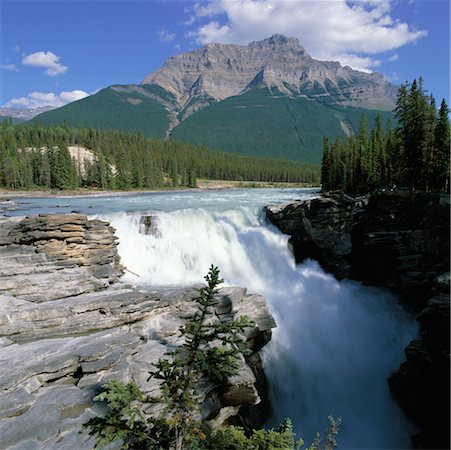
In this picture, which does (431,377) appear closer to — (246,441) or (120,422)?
(246,441)

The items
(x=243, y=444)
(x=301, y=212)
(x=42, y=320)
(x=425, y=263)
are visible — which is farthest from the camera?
(x=301, y=212)

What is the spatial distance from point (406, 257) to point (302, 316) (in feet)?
33.9

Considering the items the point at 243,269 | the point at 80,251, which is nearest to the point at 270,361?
the point at 243,269

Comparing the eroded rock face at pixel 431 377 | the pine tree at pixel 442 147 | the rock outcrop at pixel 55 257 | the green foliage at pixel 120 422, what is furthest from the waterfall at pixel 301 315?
the pine tree at pixel 442 147

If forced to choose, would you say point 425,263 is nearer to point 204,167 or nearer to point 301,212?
point 301,212

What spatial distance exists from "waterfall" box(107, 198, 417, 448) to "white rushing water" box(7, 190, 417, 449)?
0.19ft

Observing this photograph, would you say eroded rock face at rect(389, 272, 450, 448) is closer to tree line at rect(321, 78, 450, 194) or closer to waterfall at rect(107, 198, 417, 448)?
waterfall at rect(107, 198, 417, 448)

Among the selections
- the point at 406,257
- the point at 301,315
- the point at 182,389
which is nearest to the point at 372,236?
the point at 406,257

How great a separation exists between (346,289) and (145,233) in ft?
55.8

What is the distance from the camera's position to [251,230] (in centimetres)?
3005

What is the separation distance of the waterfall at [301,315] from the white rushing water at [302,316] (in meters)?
0.06

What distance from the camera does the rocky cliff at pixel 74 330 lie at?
404 inches

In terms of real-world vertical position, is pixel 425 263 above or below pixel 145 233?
below

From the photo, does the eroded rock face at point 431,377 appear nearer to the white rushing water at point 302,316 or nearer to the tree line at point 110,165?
the white rushing water at point 302,316
